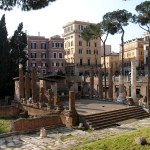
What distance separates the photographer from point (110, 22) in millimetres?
38719

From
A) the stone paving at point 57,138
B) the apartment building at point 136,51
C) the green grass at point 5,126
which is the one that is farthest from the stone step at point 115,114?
the apartment building at point 136,51

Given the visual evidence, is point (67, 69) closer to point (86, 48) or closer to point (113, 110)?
point (86, 48)

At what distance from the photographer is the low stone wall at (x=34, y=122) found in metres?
19.8

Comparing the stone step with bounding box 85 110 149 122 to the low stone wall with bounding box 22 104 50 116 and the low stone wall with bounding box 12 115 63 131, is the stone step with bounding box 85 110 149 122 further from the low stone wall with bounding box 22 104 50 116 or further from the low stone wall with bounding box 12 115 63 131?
the low stone wall with bounding box 22 104 50 116

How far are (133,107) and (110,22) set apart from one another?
1580 cm

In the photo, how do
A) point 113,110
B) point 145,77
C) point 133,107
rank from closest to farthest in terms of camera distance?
point 113,110
point 133,107
point 145,77

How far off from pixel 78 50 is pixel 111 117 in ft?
170

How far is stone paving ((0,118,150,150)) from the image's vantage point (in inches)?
645

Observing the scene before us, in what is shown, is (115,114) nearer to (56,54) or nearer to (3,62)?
(3,62)

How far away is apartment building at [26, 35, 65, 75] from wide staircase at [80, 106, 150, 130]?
137ft

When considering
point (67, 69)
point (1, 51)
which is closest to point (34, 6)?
point (1, 51)

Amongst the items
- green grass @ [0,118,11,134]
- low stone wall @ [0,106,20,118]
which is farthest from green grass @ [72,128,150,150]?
low stone wall @ [0,106,20,118]

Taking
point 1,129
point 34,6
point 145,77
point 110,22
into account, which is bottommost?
point 1,129

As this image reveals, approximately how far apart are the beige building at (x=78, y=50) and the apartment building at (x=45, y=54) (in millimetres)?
5428
